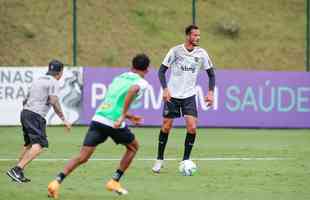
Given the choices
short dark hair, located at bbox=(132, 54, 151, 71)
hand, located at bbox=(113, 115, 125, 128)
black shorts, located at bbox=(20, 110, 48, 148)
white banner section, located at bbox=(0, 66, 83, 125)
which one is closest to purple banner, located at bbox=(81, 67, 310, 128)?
white banner section, located at bbox=(0, 66, 83, 125)

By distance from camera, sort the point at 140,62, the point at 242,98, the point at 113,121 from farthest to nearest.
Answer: the point at 242,98 < the point at 140,62 < the point at 113,121

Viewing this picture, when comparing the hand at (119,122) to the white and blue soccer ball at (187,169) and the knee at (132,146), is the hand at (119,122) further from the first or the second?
the white and blue soccer ball at (187,169)

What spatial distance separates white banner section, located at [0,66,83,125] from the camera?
24953 mm

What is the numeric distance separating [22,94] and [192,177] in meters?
12.0

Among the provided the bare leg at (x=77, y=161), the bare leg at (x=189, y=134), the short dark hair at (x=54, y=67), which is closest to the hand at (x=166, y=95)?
the bare leg at (x=189, y=134)

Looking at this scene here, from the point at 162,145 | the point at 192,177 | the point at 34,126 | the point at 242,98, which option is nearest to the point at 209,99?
the point at 162,145

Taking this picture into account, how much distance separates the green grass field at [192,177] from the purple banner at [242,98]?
298cm

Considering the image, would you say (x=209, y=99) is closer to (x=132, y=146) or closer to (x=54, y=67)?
(x=54, y=67)

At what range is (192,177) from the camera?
13789 mm

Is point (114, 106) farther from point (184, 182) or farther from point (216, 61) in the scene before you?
point (216, 61)

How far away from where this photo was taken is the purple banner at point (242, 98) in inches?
997

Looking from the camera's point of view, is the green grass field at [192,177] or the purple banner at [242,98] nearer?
the green grass field at [192,177]

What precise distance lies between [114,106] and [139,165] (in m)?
4.34

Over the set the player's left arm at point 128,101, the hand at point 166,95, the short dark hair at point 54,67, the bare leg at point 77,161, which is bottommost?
the bare leg at point 77,161
